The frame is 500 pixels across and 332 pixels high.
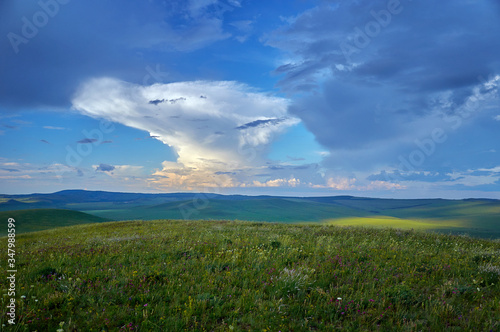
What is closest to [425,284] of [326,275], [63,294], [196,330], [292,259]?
[326,275]

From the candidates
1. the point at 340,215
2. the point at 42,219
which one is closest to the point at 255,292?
the point at 42,219

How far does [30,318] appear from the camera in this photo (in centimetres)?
512

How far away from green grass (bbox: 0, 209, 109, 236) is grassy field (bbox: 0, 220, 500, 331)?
5207cm

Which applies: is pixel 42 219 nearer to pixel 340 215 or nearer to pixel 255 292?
pixel 255 292

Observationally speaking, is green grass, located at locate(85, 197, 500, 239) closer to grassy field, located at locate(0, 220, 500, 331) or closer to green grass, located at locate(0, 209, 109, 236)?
green grass, located at locate(0, 209, 109, 236)

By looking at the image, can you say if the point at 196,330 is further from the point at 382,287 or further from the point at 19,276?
the point at 19,276

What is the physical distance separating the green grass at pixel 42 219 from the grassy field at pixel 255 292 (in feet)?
171

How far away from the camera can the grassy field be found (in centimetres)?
526

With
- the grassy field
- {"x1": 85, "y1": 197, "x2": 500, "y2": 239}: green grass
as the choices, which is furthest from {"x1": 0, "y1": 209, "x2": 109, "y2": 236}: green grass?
the grassy field

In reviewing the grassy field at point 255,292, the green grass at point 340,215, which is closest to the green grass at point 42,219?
the green grass at point 340,215

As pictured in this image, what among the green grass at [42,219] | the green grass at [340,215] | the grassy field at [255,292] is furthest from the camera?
the green grass at [340,215]

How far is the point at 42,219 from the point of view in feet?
180

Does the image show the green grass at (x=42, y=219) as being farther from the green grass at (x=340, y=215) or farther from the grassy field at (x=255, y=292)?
the grassy field at (x=255, y=292)

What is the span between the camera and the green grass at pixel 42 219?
160 feet
